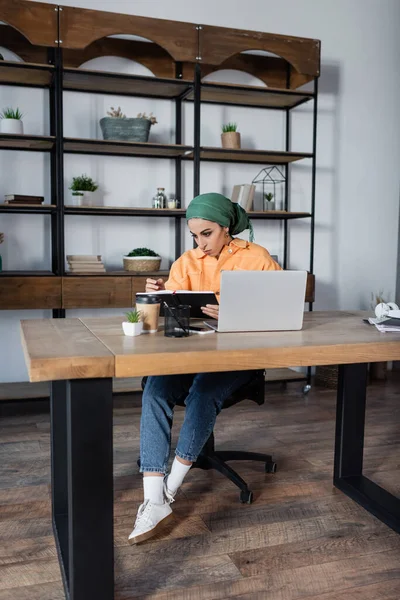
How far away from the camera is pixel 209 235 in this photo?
98.6 inches

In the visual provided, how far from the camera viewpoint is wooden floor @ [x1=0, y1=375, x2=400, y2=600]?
1.80m

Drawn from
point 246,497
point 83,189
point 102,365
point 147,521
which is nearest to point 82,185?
point 83,189

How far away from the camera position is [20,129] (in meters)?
3.61

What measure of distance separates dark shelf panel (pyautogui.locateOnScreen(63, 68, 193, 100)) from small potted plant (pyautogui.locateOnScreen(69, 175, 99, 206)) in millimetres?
608

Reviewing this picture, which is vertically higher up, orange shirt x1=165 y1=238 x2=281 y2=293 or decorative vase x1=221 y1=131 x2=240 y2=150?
decorative vase x1=221 y1=131 x2=240 y2=150

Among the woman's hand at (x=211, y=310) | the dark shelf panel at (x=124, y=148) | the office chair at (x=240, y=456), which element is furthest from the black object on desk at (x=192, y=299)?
the dark shelf panel at (x=124, y=148)

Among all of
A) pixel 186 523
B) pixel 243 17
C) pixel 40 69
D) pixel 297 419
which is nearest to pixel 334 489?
pixel 186 523

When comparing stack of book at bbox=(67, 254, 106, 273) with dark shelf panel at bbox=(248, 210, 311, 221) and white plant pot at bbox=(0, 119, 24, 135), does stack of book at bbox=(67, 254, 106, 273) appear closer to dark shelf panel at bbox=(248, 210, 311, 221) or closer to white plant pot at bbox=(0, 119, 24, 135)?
white plant pot at bbox=(0, 119, 24, 135)

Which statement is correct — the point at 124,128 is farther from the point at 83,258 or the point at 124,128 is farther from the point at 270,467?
the point at 270,467

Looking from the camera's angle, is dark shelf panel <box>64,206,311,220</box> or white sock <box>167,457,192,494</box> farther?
dark shelf panel <box>64,206,311,220</box>

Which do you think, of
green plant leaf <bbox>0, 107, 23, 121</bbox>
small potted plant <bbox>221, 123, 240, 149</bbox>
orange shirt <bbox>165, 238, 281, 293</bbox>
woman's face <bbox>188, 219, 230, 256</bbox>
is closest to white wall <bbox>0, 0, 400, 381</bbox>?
green plant leaf <bbox>0, 107, 23, 121</bbox>

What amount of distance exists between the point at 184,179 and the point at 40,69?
1243 mm

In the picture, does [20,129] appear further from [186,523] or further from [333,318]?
[186,523]

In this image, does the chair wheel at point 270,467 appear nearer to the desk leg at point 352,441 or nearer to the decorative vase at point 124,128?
the desk leg at point 352,441
